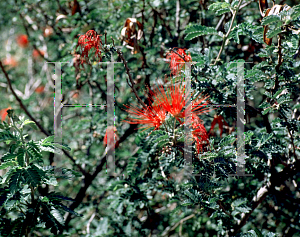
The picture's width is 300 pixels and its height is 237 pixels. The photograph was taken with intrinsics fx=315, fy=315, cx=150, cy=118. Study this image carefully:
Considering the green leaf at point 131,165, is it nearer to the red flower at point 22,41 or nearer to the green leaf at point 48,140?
the green leaf at point 48,140

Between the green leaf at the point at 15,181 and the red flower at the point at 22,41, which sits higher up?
the red flower at the point at 22,41

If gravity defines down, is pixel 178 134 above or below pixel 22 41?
below

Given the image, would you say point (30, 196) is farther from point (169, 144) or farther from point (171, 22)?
point (171, 22)

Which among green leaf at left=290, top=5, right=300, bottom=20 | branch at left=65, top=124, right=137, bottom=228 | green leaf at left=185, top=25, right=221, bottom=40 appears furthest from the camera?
branch at left=65, top=124, right=137, bottom=228

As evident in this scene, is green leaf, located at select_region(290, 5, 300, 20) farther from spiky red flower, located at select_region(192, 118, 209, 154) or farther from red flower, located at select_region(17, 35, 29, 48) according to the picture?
red flower, located at select_region(17, 35, 29, 48)

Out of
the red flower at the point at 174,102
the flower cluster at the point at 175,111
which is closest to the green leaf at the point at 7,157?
the flower cluster at the point at 175,111

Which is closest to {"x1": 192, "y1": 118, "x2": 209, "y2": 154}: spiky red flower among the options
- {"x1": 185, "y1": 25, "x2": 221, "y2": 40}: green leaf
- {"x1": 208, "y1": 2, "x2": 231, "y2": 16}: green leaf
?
{"x1": 185, "y1": 25, "x2": 221, "y2": 40}: green leaf

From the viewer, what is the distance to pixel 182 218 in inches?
116

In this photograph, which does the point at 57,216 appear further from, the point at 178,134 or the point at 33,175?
the point at 178,134

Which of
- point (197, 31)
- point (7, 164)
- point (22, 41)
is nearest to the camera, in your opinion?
point (7, 164)

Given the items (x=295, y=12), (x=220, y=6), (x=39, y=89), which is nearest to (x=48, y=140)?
(x=220, y=6)

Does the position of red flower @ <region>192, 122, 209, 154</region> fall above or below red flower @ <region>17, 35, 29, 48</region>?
below

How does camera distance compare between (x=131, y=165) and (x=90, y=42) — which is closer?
(x=90, y=42)

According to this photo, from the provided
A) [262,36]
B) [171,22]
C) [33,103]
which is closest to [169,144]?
[262,36]
